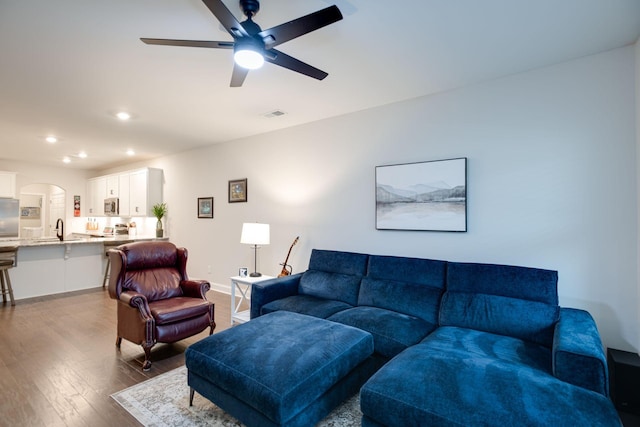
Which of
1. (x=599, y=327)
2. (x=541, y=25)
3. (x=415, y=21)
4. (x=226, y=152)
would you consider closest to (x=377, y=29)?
(x=415, y=21)

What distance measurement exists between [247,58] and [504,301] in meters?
2.51

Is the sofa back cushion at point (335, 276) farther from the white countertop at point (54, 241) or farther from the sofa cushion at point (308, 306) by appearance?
the white countertop at point (54, 241)

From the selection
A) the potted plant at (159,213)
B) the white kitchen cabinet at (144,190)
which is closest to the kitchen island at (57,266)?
the potted plant at (159,213)

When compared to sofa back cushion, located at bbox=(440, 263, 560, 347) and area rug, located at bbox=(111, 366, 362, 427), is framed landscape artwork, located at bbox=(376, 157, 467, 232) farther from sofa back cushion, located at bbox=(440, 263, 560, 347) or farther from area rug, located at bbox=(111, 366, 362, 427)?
area rug, located at bbox=(111, 366, 362, 427)

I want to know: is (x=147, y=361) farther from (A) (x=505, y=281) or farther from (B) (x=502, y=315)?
(A) (x=505, y=281)

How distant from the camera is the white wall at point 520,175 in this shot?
239 cm

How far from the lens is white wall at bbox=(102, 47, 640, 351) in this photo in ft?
7.86

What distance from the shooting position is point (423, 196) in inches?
128

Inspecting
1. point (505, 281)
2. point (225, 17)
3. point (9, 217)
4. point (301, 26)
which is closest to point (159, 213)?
point (9, 217)

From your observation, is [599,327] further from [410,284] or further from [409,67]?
[409,67]

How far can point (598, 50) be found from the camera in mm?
2428

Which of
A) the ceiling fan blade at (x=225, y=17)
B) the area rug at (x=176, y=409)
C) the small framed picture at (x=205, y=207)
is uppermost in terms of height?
the ceiling fan blade at (x=225, y=17)

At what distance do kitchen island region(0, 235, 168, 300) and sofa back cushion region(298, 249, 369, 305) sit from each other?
14.3ft

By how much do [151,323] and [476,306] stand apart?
2751mm
